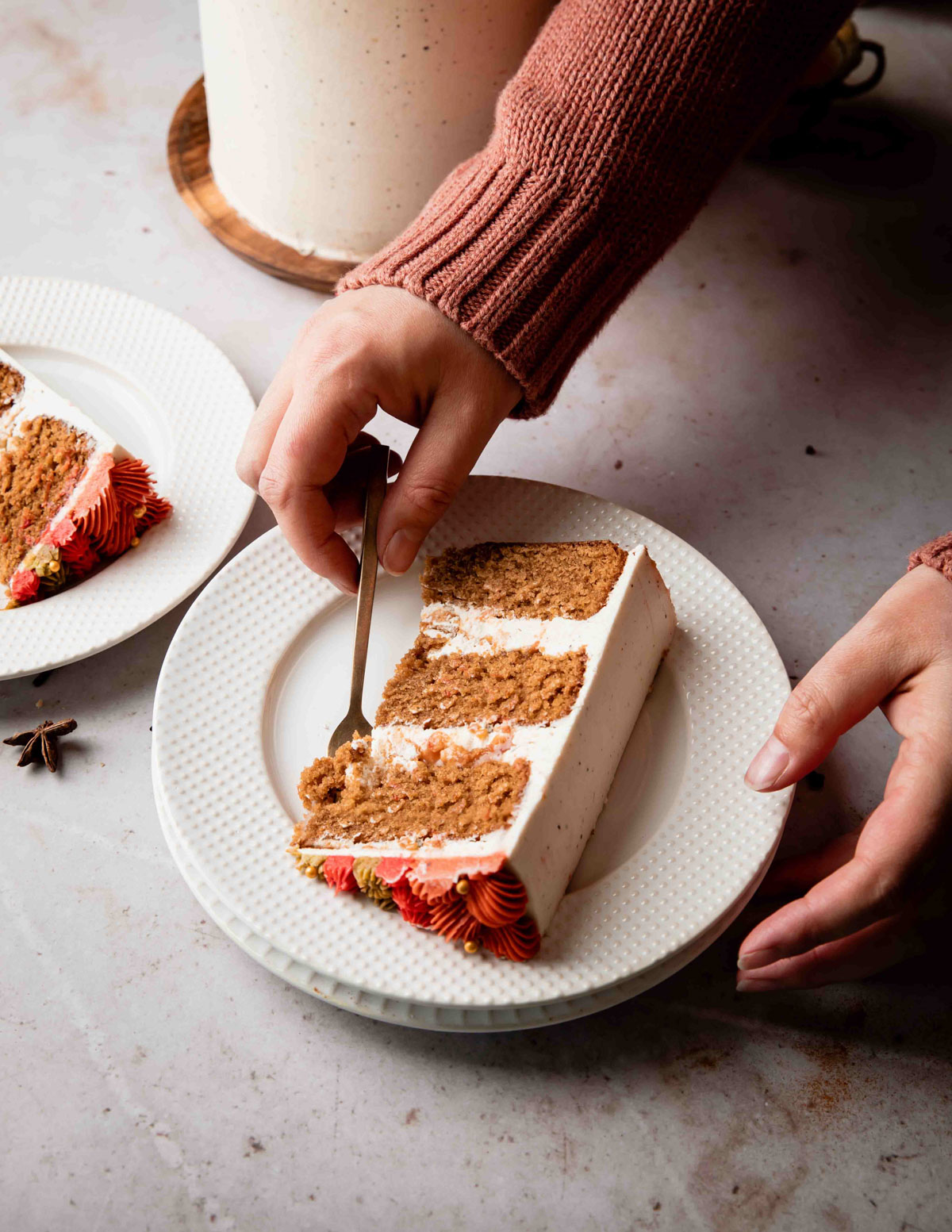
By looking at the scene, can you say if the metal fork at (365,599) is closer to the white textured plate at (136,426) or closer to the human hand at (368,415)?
the human hand at (368,415)

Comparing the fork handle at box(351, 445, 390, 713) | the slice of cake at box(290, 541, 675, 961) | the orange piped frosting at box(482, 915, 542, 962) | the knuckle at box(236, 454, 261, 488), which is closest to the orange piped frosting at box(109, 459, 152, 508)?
the knuckle at box(236, 454, 261, 488)

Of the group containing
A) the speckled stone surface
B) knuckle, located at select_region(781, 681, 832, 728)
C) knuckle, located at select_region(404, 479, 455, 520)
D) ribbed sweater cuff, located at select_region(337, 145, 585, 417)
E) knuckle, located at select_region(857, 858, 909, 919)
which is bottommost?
the speckled stone surface

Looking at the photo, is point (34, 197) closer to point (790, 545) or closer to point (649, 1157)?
point (790, 545)

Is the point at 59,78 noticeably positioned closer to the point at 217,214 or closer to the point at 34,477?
the point at 217,214

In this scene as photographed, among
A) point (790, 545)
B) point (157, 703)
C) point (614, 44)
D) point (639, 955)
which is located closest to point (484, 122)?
point (614, 44)

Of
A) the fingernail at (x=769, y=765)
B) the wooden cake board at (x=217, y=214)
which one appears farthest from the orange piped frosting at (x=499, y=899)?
the wooden cake board at (x=217, y=214)

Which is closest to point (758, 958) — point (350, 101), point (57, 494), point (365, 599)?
point (365, 599)

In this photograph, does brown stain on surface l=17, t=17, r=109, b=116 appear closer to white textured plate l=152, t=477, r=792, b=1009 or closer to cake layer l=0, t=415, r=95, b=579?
cake layer l=0, t=415, r=95, b=579
